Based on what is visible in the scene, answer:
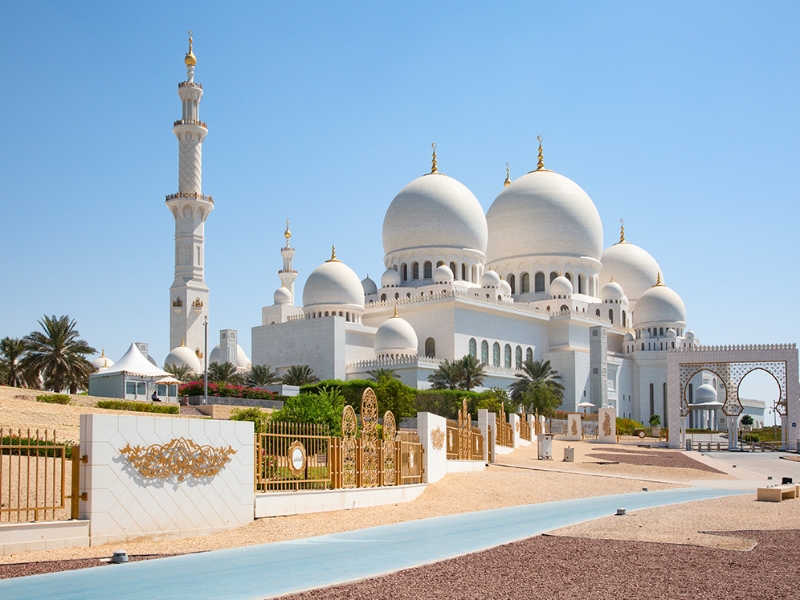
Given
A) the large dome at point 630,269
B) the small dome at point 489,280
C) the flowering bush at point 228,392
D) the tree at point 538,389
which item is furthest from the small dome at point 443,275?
the large dome at point 630,269

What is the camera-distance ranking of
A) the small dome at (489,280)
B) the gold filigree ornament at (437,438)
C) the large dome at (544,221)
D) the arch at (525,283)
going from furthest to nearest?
the arch at (525,283) < the large dome at (544,221) < the small dome at (489,280) < the gold filigree ornament at (437,438)

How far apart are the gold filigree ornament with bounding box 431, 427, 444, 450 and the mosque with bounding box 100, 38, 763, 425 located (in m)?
24.5

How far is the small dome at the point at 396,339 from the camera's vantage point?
44750mm

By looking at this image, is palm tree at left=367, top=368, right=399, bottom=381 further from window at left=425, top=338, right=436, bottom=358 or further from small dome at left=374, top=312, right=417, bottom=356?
window at left=425, top=338, right=436, bottom=358

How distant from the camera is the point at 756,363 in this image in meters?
35.0

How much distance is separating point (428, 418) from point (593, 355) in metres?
35.7

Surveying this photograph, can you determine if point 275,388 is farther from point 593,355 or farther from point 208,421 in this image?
point 208,421

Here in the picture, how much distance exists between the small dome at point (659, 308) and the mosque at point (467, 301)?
9 centimetres

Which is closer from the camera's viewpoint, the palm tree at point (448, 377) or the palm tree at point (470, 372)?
the palm tree at point (470, 372)

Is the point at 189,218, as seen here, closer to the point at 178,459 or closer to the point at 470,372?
the point at 470,372

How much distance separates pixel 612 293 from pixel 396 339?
62.9 ft

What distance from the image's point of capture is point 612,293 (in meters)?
58.1

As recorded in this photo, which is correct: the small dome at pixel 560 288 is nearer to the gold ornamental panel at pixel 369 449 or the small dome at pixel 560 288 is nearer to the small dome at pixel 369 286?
the small dome at pixel 369 286

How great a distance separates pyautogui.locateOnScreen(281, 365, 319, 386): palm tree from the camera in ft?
147
